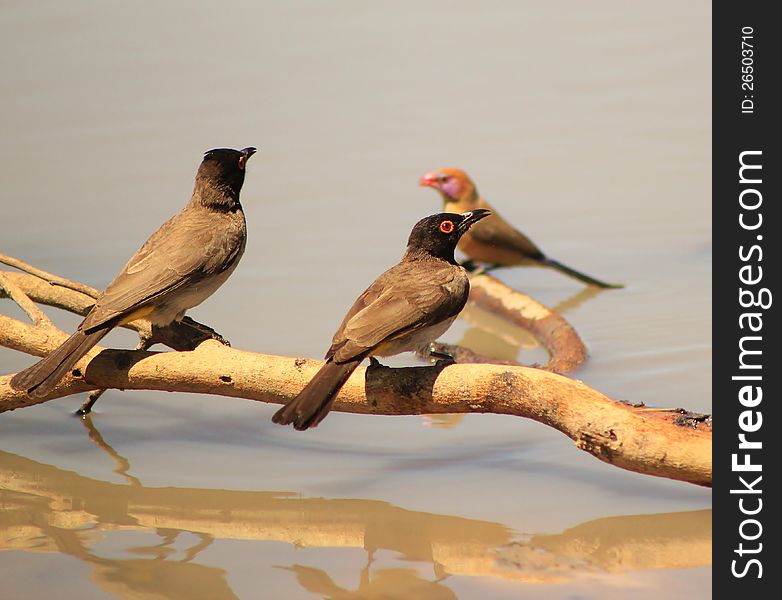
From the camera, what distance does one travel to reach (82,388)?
6.07m

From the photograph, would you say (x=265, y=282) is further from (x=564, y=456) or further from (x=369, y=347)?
(x=369, y=347)

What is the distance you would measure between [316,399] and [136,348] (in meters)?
1.63

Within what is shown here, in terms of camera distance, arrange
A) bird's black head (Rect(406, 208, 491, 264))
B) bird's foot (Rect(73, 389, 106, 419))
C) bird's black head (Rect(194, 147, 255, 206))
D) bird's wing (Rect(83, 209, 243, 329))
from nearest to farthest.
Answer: bird's wing (Rect(83, 209, 243, 329)) < bird's black head (Rect(406, 208, 491, 264)) < bird's black head (Rect(194, 147, 255, 206)) < bird's foot (Rect(73, 389, 106, 419))

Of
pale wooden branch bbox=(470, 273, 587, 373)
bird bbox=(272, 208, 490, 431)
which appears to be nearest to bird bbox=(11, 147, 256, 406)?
bird bbox=(272, 208, 490, 431)

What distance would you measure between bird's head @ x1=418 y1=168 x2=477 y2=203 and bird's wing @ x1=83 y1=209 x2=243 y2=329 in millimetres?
4653

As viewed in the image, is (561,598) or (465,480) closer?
(561,598)

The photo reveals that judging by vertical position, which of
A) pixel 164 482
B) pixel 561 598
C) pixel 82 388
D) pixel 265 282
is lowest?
pixel 561 598

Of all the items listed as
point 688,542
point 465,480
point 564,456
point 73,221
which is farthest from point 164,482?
point 73,221

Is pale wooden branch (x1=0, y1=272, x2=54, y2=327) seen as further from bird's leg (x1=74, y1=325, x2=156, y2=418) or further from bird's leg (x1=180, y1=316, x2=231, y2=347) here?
bird's leg (x1=180, y1=316, x2=231, y2=347)

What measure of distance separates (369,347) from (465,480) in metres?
1.64

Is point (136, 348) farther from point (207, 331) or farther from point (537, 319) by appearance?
point (537, 319)

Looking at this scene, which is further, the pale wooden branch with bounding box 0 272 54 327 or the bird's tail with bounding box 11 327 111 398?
the pale wooden branch with bounding box 0 272 54 327

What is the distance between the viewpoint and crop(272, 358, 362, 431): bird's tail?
200 inches

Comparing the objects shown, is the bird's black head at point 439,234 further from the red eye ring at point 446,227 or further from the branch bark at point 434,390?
the branch bark at point 434,390
